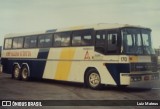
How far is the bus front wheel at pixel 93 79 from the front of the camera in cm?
1412

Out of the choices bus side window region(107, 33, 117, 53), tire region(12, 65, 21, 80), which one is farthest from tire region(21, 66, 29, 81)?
bus side window region(107, 33, 117, 53)

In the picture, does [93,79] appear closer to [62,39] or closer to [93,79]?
[93,79]

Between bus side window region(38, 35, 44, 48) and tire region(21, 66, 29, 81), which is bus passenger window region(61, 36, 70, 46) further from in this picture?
tire region(21, 66, 29, 81)

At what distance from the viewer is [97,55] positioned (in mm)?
14148

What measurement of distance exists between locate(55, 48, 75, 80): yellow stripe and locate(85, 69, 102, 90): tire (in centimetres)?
141

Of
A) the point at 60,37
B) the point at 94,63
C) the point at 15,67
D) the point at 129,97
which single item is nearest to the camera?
the point at 129,97

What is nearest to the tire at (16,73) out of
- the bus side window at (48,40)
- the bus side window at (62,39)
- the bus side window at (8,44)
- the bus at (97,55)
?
the bus side window at (8,44)

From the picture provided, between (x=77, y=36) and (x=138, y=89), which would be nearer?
(x=138, y=89)

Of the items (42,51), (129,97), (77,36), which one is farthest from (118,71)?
(42,51)

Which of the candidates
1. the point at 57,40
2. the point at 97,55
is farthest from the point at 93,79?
the point at 57,40

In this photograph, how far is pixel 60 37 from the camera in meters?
16.6

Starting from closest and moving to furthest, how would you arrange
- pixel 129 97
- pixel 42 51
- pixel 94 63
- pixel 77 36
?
pixel 129 97
pixel 94 63
pixel 77 36
pixel 42 51

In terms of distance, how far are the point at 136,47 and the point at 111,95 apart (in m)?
2.50

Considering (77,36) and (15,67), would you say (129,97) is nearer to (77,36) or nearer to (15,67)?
(77,36)
